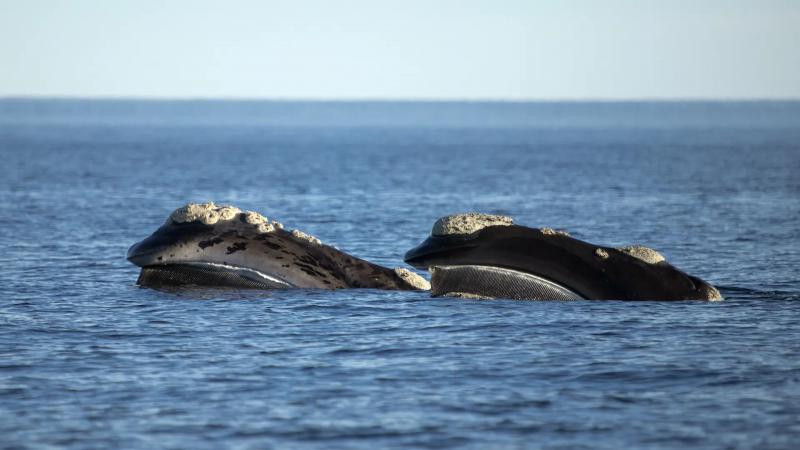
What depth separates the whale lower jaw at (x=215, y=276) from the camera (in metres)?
23.6

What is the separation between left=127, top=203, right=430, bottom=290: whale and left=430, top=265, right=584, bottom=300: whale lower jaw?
2.09m

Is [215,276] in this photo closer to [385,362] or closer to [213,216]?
[213,216]

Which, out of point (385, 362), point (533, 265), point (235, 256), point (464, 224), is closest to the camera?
point (385, 362)

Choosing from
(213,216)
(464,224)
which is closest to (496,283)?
(464,224)

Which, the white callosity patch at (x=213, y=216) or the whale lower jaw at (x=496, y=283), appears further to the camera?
the white callosity patch at (x=213, y=216)

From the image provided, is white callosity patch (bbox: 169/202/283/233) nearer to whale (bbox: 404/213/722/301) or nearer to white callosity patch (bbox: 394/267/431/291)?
white callosity patch (bbox: 394/267/431/291)

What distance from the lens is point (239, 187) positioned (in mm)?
69688

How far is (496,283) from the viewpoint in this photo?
74.8 ft

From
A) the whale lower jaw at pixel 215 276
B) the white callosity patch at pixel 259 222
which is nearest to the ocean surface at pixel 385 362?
the whale lower jaw at pixel 215 276

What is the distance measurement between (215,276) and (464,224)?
474 cm

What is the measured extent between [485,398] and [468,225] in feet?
21.5

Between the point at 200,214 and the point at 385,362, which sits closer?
the point at 385,362

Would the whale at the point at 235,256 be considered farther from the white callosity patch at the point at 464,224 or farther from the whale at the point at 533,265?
the white callosity patch at the point at 464,224

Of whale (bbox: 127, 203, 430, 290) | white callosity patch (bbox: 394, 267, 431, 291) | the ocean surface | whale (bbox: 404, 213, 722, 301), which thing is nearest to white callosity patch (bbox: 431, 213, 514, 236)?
whale (bbox: 404, 213, 722, 301)
